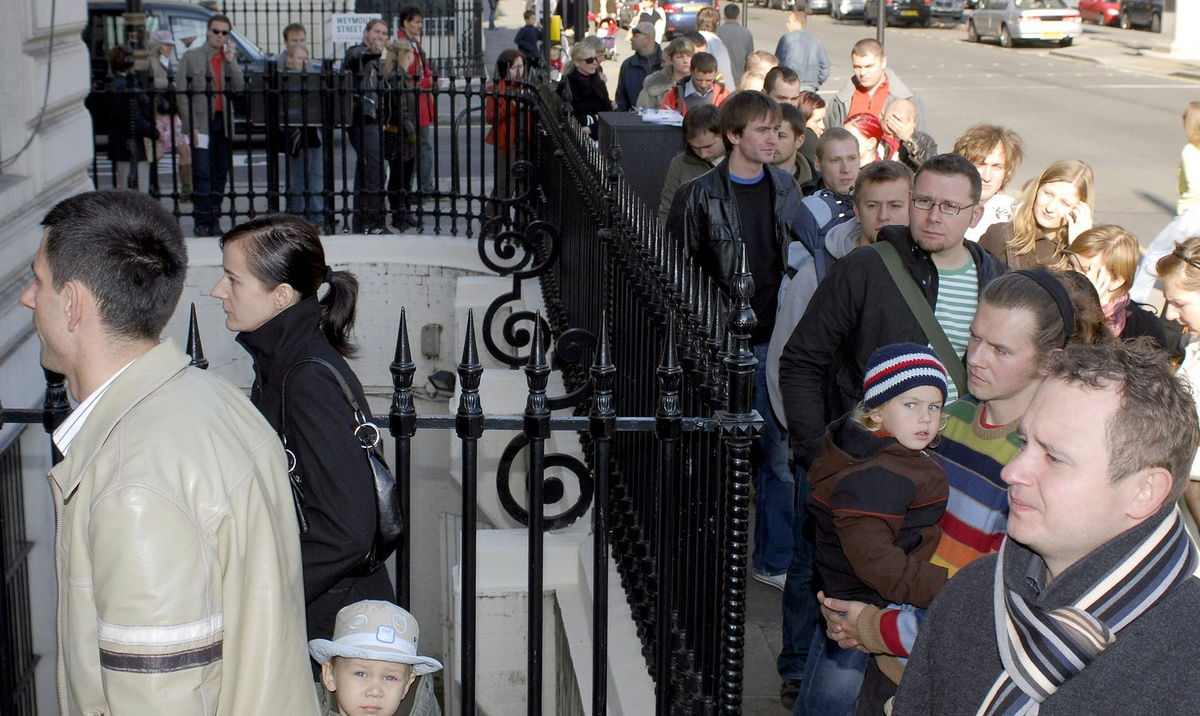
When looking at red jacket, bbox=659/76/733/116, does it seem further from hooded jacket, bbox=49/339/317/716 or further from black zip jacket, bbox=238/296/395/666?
hooded jacket, bbox=49/339/317/716

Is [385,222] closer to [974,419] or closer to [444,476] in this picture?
[444,476]

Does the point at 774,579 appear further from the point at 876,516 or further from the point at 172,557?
the point at 172,557

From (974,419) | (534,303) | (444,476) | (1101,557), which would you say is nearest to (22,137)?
(534,303)

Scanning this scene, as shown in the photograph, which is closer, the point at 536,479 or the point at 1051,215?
the point at 536,479

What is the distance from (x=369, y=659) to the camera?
2920 mm

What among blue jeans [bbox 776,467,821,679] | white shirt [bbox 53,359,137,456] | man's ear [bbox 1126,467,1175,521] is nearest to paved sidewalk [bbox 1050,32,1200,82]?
blue jeans [bbox 776,467,821,679]

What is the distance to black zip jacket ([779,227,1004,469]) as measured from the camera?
4.11 meters

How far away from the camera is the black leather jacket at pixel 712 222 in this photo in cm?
550

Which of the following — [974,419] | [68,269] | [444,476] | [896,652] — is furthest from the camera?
[444,476]

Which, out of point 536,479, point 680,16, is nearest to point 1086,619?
point 536,479

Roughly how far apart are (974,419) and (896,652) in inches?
25.4

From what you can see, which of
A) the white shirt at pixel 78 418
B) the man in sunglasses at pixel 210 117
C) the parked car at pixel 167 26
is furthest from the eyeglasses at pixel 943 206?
the parked car at pixel 167 26

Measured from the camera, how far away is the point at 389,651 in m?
2.91

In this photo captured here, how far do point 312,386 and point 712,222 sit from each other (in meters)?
2.83
